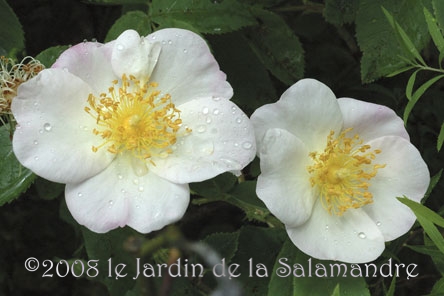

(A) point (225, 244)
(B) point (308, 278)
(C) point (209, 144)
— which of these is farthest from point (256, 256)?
(C) point (209, 144)

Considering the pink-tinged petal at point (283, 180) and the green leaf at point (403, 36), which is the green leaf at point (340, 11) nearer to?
the green leaf at point (403, 36)

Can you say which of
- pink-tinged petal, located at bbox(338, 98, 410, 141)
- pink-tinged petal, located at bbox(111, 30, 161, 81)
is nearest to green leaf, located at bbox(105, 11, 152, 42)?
pink-tinged petal, located at bbox(111, 30, 161, 81)

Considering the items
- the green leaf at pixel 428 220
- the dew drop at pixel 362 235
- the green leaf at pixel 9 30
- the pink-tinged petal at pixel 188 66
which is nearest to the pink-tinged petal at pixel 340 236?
the dew drop at pixel 362 235

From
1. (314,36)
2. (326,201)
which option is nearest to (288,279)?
(326,201)

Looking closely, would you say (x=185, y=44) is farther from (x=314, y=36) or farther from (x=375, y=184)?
(x=314, y=36)

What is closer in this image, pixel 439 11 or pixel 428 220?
pixel 428 220

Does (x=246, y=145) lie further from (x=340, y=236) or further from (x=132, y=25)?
(x=132, y=25)

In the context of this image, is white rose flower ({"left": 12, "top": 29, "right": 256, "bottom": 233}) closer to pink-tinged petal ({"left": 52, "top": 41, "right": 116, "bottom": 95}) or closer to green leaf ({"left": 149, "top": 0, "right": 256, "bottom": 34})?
pink-tinged petal ({"left": 52, "top": 41, "right": 116, "bottom": 95})
